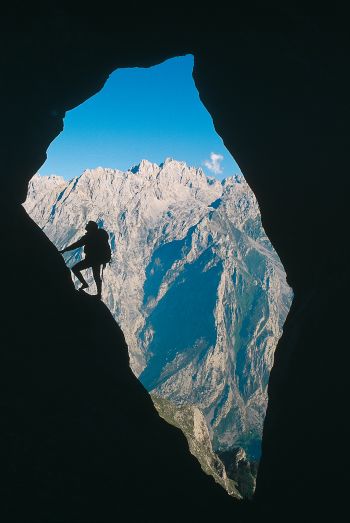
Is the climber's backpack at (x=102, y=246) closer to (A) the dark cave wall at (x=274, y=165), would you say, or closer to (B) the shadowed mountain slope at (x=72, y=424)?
(B) the shadowed mountain slope at (x=72, y=424)

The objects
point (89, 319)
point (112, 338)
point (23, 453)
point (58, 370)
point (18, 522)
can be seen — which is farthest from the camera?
point (112, 338)

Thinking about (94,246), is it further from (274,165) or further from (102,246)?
(274,165)

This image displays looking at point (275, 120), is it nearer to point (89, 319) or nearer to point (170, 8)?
point (170, 8)

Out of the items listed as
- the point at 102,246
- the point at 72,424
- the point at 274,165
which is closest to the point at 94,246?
the point at 102,246

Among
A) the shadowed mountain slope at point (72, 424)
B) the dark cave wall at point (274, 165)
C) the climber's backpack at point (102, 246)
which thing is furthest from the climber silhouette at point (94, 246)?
the dark cave wall at point (274, 165)

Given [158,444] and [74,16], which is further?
[74,16]

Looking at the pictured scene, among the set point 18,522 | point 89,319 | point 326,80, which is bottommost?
point 18,522

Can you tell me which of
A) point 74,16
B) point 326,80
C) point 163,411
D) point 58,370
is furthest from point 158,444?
point 163,411

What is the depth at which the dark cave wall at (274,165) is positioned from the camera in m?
14.6

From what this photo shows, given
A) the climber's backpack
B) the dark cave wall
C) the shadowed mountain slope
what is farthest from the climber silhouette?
the dark cave wall

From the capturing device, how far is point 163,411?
524ft

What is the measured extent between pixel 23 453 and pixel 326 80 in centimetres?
2261

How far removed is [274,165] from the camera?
28.5m

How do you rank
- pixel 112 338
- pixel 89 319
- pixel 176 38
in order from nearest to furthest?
pixel 89 319, pixel 112 338, pixel 176 38
